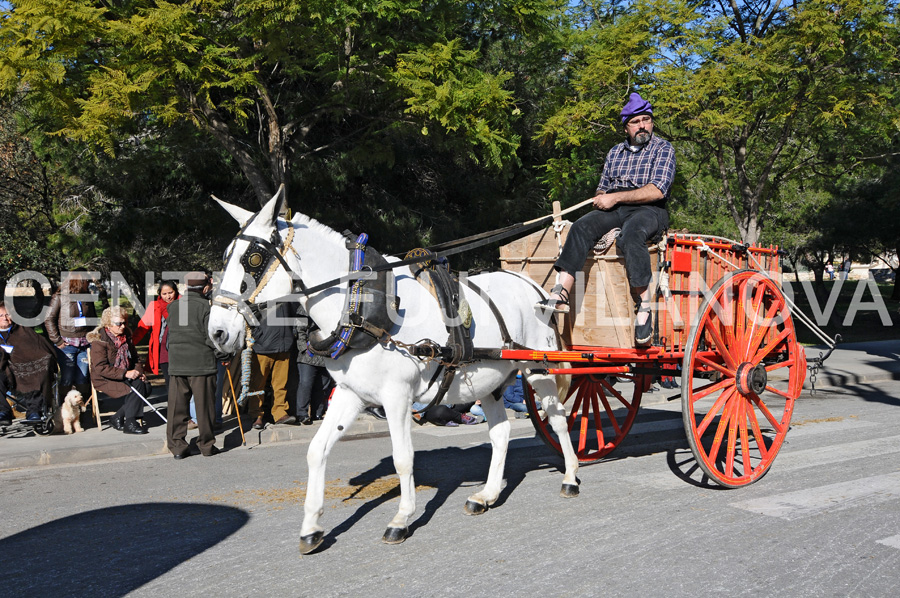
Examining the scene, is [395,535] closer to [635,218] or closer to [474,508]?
[474,508]

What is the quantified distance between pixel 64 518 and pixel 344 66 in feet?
25.8

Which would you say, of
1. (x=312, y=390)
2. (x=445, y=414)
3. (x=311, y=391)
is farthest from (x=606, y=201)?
(x=312, y=390)

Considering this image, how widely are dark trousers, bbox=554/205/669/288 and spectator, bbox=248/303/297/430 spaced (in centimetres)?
508

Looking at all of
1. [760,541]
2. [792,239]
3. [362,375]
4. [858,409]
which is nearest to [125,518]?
[362,375]

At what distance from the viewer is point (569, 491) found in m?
6.36

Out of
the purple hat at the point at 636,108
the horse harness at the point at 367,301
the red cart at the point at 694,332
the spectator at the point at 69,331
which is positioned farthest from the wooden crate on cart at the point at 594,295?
the spectator at the point at 69,331

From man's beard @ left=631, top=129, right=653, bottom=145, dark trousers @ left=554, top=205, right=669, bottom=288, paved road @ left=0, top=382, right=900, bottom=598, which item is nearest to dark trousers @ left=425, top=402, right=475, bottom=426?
paved road @ left=0, top=382, right=900, bottom=598

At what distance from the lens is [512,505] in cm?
616

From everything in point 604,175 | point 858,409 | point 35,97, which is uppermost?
point 35,97

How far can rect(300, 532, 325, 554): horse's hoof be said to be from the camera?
4.96 metres

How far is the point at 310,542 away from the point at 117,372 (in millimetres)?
5967

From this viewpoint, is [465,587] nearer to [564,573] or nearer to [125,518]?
[564,573]

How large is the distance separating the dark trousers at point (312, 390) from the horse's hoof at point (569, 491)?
14.9ft

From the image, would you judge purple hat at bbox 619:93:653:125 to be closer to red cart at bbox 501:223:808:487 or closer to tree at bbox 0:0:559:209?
red cart at bbox 501:223:808:487
